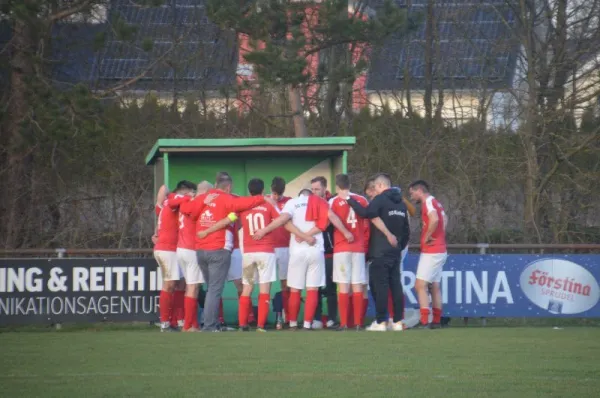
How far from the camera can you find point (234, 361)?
9953 millimetres

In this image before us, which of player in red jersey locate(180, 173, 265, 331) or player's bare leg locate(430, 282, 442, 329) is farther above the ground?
player in red jersey locate(180, 173, 265, 331)

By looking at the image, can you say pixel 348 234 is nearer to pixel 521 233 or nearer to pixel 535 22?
pixel 521 233

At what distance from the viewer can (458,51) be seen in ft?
82.3

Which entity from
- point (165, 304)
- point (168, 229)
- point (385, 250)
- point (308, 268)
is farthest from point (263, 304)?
point (385, 250)

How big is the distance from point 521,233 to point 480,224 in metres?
0.82

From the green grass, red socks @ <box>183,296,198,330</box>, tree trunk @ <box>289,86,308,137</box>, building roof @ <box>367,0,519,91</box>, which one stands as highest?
building roof @ <box>367,0,519,91</box>

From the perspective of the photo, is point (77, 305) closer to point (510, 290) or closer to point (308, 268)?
point (308, 268)

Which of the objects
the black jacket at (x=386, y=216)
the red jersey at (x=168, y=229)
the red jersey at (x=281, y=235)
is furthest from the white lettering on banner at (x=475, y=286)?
the red jersey at (x=168, y=229)

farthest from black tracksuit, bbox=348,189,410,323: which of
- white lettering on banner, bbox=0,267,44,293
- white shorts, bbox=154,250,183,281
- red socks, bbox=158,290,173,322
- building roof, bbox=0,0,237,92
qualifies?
building roof, bbox=0,0,237,92

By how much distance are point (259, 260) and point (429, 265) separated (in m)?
2.23

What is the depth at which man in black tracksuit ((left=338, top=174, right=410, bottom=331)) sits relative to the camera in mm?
13977

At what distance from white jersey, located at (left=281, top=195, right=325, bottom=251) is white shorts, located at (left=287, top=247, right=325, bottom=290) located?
2.7 inches

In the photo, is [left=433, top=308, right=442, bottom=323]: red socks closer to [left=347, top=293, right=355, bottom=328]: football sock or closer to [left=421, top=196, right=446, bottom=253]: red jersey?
[left=421, top=196, right=446, bottom=253]: red jersey

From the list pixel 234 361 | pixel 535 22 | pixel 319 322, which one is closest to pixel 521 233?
pixel 535 22
